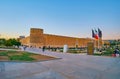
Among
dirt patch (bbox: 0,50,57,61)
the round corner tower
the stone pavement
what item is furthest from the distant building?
A: the stone pavement

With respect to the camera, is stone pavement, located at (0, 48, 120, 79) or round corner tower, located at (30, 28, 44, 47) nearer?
stone pavement, located at (0, 48, 120, 79)

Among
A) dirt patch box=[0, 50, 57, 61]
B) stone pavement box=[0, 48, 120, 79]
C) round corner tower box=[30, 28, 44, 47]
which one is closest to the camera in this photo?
stone pavement box=[0, 48, 120, 79]

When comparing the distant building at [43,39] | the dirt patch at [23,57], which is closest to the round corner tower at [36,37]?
the distant building at [43,39]

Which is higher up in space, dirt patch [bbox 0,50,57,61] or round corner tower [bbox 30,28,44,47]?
round corner tower [bbox 30,28,44,47]

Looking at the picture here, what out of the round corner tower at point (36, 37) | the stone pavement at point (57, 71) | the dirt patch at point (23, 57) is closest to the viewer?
the stone pavement at point (57, 71)

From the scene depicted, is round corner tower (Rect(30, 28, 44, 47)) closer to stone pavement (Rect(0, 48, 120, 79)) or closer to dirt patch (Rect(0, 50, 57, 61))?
dirt patch (Rect(0, 50, 57, 61))

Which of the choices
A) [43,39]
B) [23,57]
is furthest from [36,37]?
[23,57]

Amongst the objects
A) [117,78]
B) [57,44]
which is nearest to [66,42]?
[57,44]

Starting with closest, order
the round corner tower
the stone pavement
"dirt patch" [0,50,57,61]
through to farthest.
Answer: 1. the stone pavement
2. "dirt patch" [0,50,57,61]
3. the round corner tower

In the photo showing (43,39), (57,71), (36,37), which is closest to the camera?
(57,71)

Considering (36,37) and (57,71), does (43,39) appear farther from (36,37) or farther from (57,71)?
(57,71)

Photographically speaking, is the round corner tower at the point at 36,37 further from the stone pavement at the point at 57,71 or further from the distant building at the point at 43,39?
the stone pavement at the point at 57,71

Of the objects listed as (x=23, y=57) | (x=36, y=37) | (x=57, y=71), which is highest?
(x=36, y=37)

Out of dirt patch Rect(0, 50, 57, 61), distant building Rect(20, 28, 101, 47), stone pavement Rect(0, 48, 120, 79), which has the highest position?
distant building Rect(20, 28, 101, 47)
